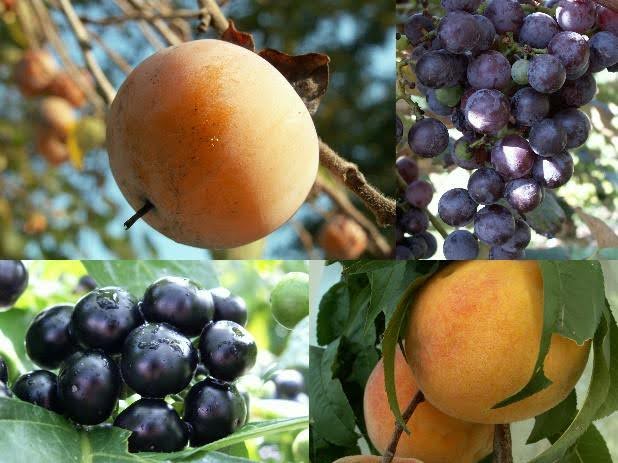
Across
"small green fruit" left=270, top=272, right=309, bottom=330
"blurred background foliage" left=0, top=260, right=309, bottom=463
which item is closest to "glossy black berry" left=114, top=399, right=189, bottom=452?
"blurred background foliage" left=0, top=260, right=309, bottom=463

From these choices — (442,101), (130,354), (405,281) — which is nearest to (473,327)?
(405,281)

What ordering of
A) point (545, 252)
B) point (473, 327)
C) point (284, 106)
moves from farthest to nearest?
point (545, 252), point (473, 327), point (284, 106)

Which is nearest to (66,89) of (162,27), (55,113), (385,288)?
(55,113)

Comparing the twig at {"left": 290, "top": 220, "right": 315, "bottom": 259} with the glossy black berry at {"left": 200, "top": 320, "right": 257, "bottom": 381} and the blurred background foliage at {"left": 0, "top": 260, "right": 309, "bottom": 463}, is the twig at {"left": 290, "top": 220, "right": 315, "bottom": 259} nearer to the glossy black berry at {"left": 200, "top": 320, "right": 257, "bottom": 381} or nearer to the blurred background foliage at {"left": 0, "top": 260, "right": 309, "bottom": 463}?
the blurred background foliage at {"left": 0, "top": 260, "right": 309, "bottom": 463}

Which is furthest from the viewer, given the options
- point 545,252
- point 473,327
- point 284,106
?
point 545,252

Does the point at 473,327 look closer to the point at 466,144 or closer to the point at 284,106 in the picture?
the point at 466,144

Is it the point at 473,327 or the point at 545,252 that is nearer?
the point at 473,327
